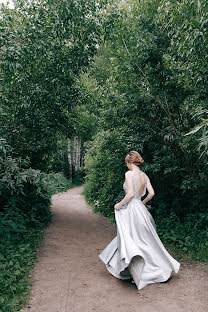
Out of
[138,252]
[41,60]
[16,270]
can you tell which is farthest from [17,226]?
[41,60]

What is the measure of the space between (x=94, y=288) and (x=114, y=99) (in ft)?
17.2

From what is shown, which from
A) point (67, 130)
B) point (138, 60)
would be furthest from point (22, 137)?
point (138, 60)

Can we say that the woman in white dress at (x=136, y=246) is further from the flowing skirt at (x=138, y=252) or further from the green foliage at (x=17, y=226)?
the green foliage at (x=17, y=226)

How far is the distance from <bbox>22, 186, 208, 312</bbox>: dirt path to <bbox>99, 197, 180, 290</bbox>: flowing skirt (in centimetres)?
17

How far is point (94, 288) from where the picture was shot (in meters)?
4.56

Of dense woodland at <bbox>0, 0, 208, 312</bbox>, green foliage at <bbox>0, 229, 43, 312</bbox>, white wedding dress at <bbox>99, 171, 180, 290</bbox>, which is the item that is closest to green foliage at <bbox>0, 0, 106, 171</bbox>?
dense woodland at <bbox>0, 0, 208, 312</bbox>

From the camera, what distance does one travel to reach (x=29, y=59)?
6039 mm

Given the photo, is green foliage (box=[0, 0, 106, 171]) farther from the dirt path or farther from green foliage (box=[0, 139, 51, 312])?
the dirt path

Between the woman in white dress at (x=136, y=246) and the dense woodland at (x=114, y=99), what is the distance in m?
1.60

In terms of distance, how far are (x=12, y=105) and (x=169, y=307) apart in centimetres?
582

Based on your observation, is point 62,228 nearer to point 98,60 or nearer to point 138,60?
point 138,60

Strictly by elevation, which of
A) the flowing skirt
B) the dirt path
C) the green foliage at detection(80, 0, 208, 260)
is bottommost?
the dirt path

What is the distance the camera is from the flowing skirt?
14.4 ft

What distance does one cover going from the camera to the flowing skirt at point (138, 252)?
440cm
